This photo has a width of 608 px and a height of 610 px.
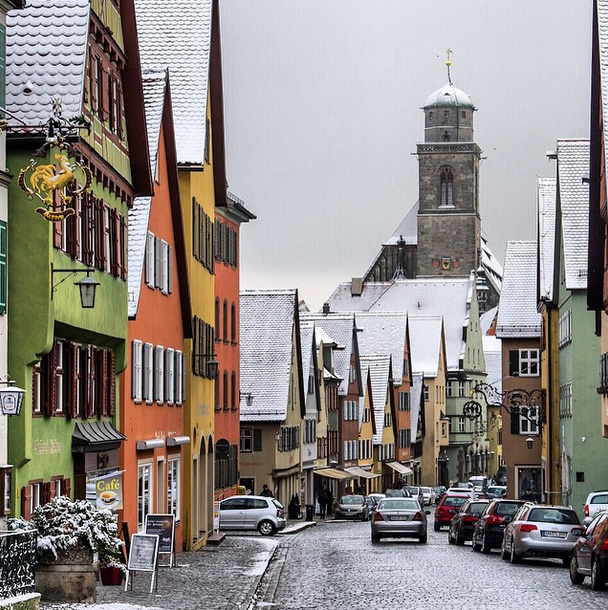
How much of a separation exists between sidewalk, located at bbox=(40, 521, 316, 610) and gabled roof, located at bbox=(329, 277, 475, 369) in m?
93.1

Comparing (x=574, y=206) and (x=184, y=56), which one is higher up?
(x=184, y=56)

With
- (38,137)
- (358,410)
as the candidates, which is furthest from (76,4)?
(358,410)

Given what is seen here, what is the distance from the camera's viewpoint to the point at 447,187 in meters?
168

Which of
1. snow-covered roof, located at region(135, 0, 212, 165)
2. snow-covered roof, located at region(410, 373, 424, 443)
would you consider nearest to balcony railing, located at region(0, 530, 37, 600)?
snow-covered roof, located at region(135, 0, 212, 165)

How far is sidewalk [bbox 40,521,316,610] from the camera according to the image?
24030mm

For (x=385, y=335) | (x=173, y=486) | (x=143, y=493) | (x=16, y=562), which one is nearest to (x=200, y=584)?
(x=143, y=493)

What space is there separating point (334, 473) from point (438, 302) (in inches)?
2274

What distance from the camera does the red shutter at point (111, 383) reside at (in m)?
31.4

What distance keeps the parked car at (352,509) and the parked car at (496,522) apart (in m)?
32.5

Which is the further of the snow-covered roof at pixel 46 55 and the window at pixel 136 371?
the window at pixel 136 371

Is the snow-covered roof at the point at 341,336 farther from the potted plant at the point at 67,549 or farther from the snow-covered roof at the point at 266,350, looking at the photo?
the potted plant at the point at 67,549

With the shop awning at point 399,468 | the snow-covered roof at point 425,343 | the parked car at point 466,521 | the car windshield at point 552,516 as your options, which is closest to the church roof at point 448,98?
the snow-covered roof at point 425,343

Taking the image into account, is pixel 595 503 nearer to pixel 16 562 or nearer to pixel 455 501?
pixel 455 501

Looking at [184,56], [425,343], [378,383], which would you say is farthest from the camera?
[425,343]
